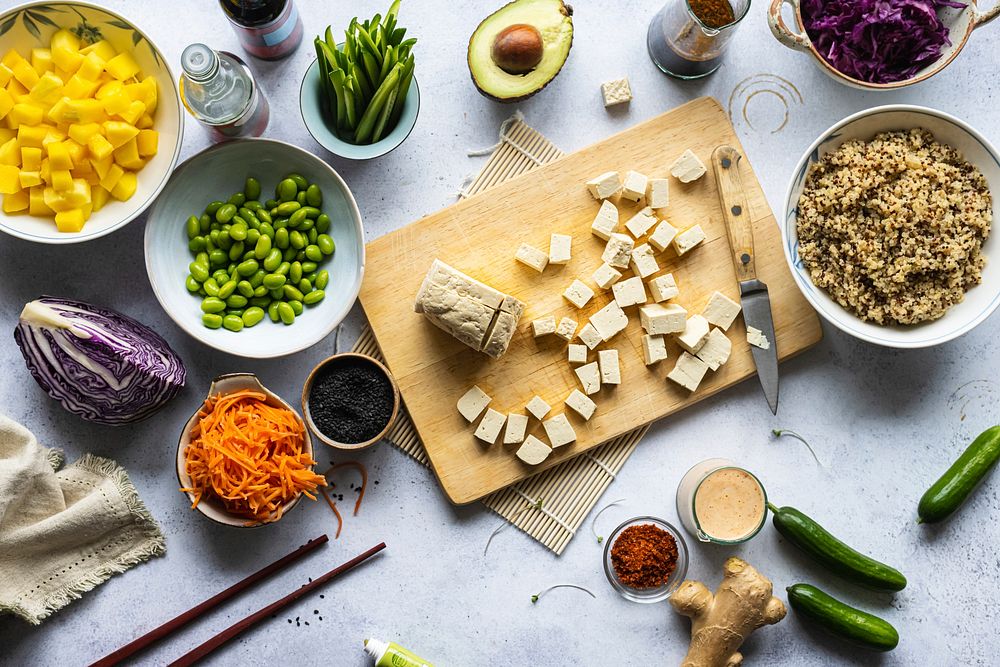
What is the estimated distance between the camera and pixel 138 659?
2768 mm

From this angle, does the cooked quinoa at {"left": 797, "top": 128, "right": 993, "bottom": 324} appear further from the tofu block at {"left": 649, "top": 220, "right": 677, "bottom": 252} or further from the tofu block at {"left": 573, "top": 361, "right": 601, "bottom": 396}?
the tofu block at {"left": 573, "top": 361, "right": 601, "bottom": 396}

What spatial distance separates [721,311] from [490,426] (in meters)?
0.97

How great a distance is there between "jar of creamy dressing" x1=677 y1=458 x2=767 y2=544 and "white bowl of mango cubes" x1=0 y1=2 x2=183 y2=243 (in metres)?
2.21

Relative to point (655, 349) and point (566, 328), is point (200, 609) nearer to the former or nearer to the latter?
point (566, 328)

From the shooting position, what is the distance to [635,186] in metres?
2.65

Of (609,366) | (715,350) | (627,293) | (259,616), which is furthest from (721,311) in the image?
(259,616)

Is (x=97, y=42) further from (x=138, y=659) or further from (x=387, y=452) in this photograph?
(x=138, y=659)

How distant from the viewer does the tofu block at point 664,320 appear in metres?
2.63

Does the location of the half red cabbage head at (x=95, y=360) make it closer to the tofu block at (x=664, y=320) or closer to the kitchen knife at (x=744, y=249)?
the tofu block at (x=664, y=320)

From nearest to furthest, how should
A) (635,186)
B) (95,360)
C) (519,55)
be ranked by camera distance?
(95,360) → (519,55) → (635,186)

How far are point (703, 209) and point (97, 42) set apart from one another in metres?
2.24

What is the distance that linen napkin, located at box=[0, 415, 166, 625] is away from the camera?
2.60m

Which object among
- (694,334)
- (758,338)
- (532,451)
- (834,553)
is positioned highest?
(694,334)

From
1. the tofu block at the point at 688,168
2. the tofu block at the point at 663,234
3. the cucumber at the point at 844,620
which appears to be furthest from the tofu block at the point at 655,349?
the cucumber at the point at 844,620
